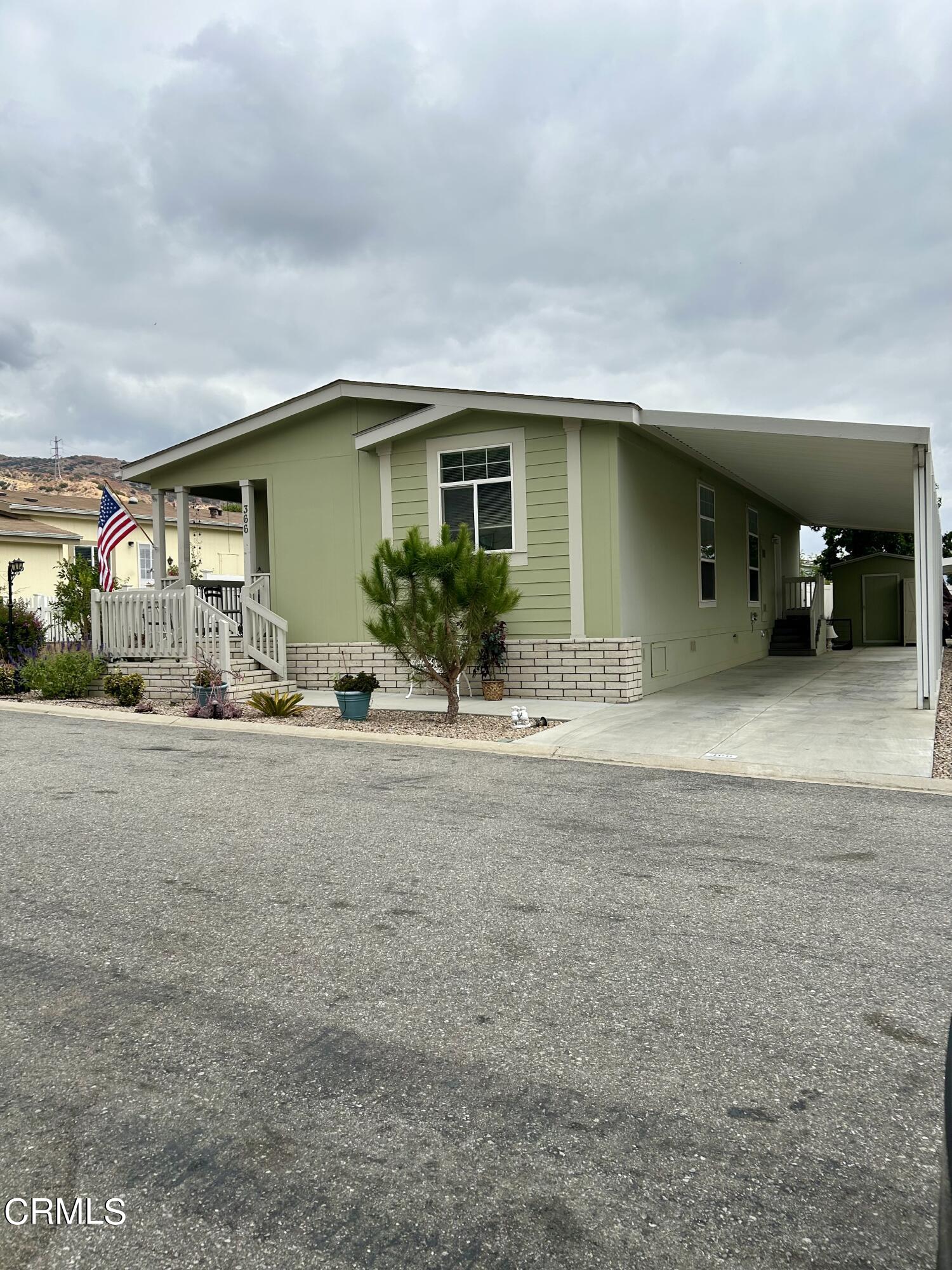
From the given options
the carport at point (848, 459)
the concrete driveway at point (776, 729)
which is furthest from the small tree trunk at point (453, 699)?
the carport at point (848, 459)

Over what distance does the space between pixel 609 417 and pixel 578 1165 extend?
34.7 ft

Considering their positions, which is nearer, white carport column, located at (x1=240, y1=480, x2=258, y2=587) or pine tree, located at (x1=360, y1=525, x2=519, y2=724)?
pine tree, located at (x1=360, y1=525, x2=519, y2=724)

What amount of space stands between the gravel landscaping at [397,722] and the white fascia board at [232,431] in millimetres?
4793

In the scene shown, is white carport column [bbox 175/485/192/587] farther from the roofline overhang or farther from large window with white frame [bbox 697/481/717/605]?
large window with white frame [bbox 697/481/717/605]

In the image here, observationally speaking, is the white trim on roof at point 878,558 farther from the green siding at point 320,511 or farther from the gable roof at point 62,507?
the gable roof at point 62,507

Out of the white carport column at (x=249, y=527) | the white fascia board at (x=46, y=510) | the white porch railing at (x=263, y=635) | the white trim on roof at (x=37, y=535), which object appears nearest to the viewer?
the white porch railing at (x=263, y=635)

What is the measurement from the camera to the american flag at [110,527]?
15.0 meters

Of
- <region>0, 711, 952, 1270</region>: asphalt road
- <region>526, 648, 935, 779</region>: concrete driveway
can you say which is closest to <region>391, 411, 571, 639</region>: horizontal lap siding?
<region>526, 648, 935, 779</region>: concrete driveway

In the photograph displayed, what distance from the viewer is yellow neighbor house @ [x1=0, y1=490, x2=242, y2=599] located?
25.9 metres

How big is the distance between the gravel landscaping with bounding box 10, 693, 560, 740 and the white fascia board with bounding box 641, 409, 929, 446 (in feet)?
13.3

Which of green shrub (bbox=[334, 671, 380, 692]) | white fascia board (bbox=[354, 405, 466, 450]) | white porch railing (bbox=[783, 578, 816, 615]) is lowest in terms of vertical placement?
green shrub (bbox=[334, 671, 380, 692])

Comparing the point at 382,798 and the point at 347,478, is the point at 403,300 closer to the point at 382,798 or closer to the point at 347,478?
the point at 347,478

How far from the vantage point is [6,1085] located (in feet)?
8.69

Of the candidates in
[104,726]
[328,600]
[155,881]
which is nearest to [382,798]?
[155,881]
